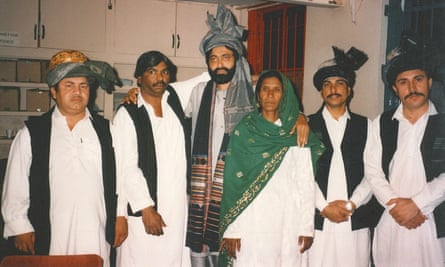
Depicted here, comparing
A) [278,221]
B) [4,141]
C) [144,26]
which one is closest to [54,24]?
[144,26]

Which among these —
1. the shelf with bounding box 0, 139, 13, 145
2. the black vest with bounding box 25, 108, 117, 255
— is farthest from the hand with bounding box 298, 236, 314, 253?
the shelf with bounding box 0, 139, 13, 145

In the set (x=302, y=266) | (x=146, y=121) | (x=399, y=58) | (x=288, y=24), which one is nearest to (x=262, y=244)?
(x=302, y=266)

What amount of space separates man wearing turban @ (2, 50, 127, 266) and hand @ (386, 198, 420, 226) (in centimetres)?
163

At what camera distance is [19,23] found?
4.74m

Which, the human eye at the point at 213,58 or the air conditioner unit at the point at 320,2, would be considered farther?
the air conditioner unit at the point at 320,2

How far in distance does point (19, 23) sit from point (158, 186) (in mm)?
2821

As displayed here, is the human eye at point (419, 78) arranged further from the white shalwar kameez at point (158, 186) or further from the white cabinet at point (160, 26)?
the white cabinet at point (160, 26)

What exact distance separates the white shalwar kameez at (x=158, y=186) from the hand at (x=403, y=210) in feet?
4.19

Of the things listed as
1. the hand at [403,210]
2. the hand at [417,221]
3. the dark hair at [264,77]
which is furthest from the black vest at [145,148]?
the hand at [417,221]

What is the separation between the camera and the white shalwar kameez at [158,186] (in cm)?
283

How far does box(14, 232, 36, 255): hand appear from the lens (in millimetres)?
2559

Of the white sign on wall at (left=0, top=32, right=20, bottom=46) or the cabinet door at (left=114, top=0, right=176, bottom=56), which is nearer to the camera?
the white sign on wall at (left=0, top=32, right=20, bottom=46)

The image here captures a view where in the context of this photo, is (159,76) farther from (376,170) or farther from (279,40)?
(279,40)

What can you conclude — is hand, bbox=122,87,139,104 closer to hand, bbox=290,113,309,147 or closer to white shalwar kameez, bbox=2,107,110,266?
white shalwar kameez, bbox=2,107,110,266
